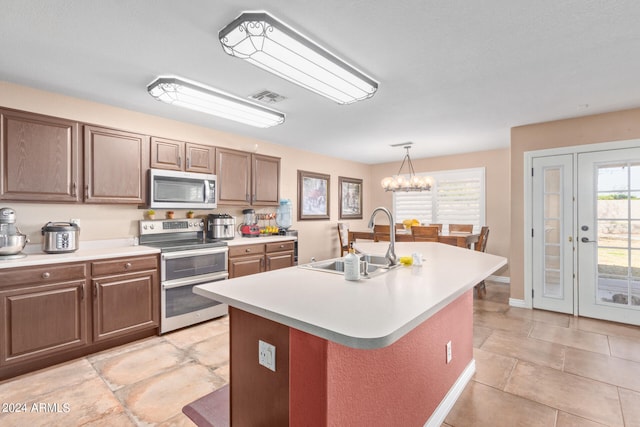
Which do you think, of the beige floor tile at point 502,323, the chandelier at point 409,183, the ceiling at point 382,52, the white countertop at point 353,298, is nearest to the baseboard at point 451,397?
the white countertop at point 353,298

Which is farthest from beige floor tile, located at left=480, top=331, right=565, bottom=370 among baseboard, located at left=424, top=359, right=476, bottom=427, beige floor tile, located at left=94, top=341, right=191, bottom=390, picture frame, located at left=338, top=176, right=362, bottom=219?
picture frame, located at left=338, top=176, right=362, bottom=219

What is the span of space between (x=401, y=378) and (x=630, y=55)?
2754 millimetres

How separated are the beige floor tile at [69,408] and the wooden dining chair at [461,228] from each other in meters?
5.11

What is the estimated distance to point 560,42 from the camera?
1.97 meters

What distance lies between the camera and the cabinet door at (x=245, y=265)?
12.1 ft

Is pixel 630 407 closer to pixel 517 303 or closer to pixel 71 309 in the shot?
pixel 517 303

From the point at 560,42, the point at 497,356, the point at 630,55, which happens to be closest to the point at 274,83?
the point at 560,42

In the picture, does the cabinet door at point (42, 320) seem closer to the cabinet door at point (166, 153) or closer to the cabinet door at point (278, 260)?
the cabinet door at point (166, 153)

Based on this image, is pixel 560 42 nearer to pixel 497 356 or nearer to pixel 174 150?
pixel 497 356

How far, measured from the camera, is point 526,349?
108 inches

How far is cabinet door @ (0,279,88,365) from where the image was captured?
2.24 meters

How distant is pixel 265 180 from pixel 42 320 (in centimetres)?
284

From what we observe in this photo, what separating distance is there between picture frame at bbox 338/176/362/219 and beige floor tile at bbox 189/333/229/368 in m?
3.74

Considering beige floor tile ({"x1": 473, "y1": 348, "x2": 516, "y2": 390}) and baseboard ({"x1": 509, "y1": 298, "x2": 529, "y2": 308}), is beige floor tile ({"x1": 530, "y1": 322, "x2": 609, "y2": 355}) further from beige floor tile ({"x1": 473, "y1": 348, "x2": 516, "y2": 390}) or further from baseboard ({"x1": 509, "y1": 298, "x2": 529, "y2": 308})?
beige floor tile ({"x1": 473, "y1": 348, "x2": 516, "y2": 390})
